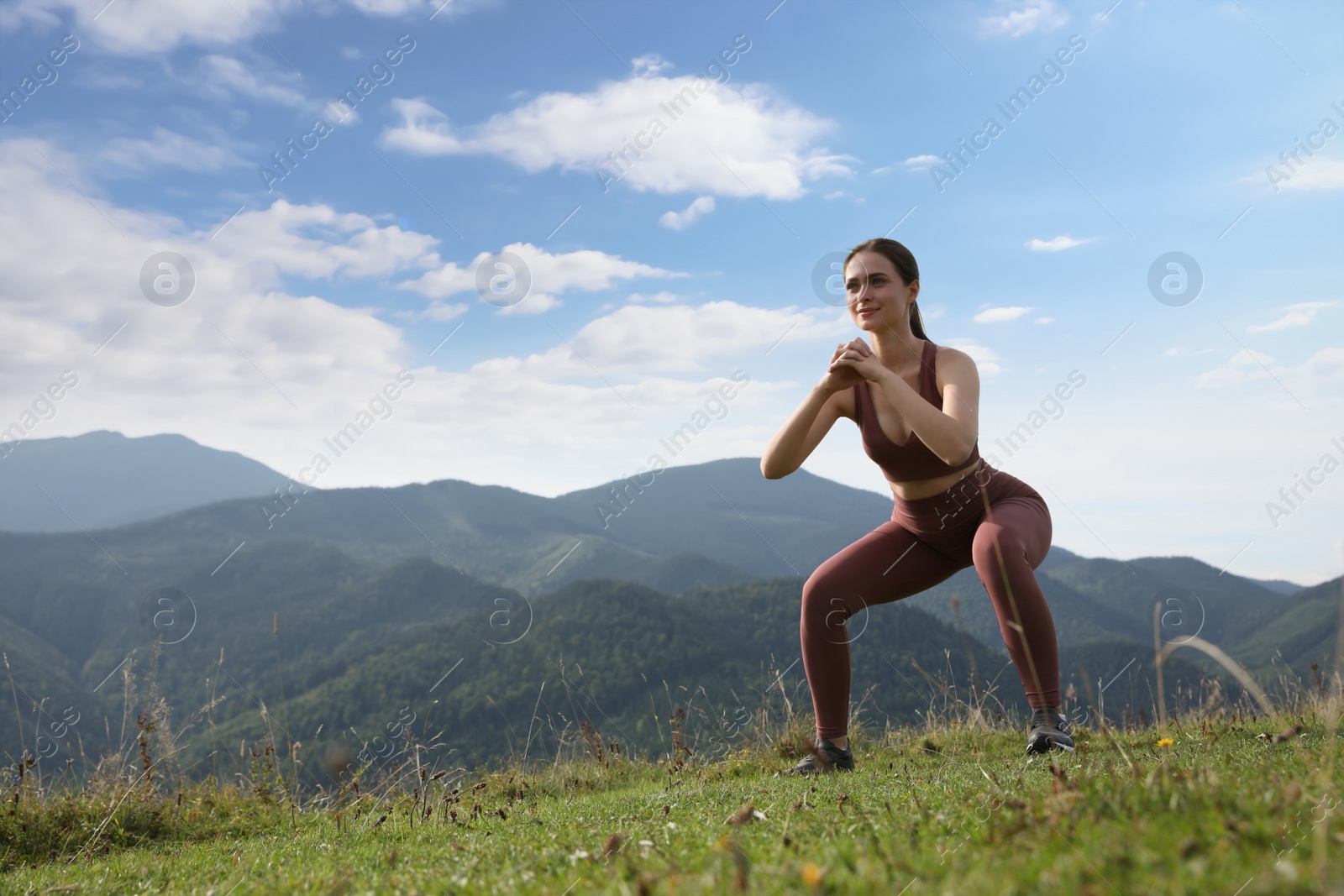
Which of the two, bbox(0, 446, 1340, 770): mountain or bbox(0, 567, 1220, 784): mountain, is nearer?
bbox(0, 446, 1340, 770): mountain

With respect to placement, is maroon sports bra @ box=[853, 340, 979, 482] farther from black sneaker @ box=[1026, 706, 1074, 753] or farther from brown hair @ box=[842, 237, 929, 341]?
black sneaker @ box=[1026, 706, 1074, 753]

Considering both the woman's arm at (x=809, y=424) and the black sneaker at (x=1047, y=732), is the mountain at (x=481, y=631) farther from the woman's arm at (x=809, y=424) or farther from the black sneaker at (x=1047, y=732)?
the woman's arm at (x=809, y=424)

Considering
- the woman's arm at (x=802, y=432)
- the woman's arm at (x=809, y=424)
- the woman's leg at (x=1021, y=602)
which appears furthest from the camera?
the woman's arm at (x=802, y=432)

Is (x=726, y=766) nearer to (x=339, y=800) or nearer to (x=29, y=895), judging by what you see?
(x=339, y=800)

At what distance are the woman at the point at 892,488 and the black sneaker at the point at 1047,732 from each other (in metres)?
0.24

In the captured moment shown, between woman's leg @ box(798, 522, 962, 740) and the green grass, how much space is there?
1.60 ft

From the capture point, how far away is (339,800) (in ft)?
16.4

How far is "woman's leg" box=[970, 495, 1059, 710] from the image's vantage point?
4.03m

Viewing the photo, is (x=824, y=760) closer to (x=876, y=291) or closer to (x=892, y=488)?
(x=892, y=488)

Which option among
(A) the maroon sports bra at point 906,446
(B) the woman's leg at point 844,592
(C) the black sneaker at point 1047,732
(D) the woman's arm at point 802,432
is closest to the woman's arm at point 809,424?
(D) the woman's arm at point 802,432

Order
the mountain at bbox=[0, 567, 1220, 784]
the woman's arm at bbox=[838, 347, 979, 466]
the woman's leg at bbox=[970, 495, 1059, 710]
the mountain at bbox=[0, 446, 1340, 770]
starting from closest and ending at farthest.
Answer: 1. the woman's arm at bbox=[838, 347, 979, 466]
2. the woman's leg at bbox=[970, 495, 1059, 710]
3. the mountain at bbox=[0, 446, 1340, 770]
4. the mountain at bbox=[0, 567, 1220, 784]

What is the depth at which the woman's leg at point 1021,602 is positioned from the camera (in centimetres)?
403

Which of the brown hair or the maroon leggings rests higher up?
the brown hair

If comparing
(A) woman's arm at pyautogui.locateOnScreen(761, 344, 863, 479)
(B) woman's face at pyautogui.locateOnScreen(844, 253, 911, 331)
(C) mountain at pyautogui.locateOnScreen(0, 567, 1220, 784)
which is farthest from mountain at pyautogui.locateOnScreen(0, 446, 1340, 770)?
(B) woman's face at pyautogui.locateOnScreen(844, 253, 911, 331)
